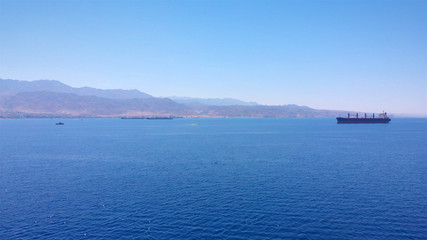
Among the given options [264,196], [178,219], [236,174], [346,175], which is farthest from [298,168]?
[178,219]

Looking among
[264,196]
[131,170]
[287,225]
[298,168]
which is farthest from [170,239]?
[298,168]

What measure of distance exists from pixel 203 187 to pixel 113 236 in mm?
22794

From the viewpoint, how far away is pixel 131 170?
72188 millimetres

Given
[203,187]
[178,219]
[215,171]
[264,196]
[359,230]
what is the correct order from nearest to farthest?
[359,230]
[178,219]
[264,196]
[203,187]
[215,171]

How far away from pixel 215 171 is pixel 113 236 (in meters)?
37.1

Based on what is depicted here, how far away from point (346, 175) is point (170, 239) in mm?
47768

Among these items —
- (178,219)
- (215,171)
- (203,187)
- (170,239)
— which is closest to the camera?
(170,239)

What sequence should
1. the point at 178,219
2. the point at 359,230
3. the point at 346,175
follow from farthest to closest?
the point at 346,175 → the point at 178,219 → the point at 359,230

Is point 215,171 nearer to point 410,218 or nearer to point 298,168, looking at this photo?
point 298,168

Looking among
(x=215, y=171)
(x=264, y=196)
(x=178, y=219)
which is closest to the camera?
(x=178, y=219)

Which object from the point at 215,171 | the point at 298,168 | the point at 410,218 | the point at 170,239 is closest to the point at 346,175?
the point at 298,168

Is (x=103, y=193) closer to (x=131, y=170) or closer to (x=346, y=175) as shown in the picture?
(x=131, y=170)

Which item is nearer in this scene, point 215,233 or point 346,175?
point 215,233

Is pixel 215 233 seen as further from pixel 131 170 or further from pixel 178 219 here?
pixel 131 170
